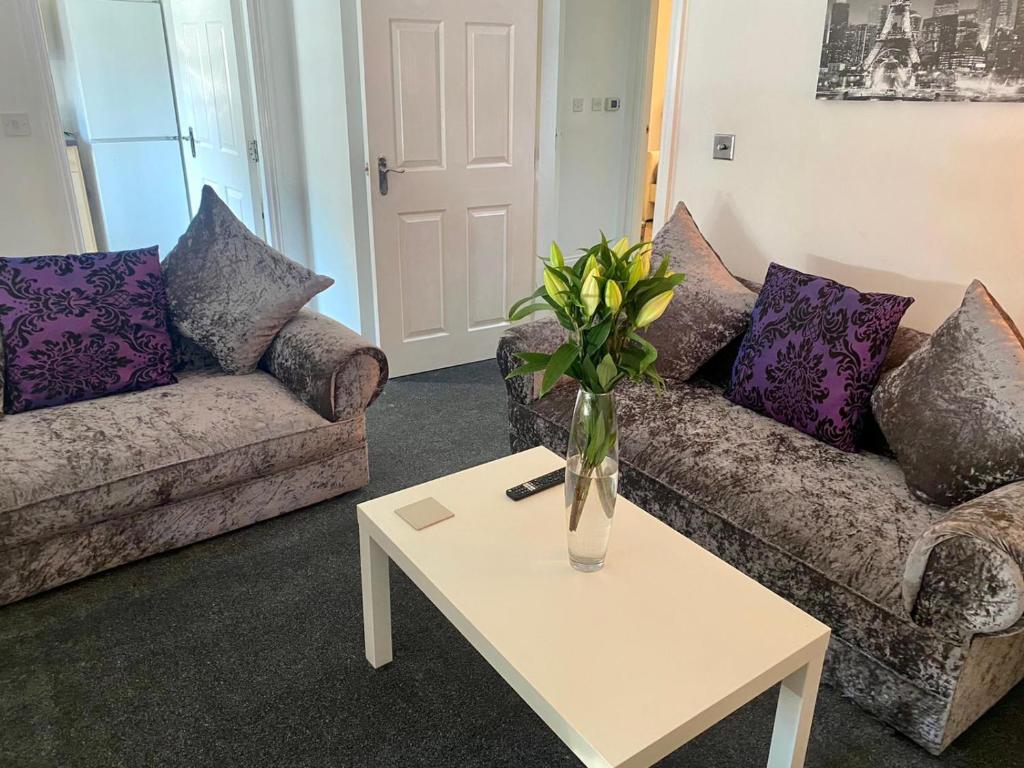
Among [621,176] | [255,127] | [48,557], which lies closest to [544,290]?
[48,557]

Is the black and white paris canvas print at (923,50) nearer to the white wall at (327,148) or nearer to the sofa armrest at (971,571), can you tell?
the sofa armrest at (971,571)

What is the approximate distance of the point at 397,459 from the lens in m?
2.94

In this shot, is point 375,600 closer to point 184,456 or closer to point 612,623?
point 612,623

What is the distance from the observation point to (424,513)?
1.73 m

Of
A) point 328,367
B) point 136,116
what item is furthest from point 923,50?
point 136,116

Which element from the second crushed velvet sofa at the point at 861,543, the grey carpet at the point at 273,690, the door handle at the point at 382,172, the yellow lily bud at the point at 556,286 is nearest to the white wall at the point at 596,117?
the door handle at the point at 382,172

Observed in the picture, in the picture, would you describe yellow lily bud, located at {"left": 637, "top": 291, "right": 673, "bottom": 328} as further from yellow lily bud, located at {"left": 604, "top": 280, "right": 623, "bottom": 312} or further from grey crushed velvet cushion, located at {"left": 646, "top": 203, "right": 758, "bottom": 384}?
grey crushed velvet cushion, located at {"left": 646, "top": 203, "right": 758, "bottom": 384}

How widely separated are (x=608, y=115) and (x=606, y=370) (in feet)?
13.8

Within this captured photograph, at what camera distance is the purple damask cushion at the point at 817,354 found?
211cm

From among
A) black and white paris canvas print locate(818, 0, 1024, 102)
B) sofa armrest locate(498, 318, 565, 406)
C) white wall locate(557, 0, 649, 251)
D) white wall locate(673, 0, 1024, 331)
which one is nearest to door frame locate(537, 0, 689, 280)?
white wall locate(673, 0, 1024, 331)

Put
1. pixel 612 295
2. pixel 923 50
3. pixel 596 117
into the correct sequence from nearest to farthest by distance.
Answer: pixel 612 295, pixel 923 50, pixel 596 117

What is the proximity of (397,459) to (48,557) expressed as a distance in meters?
1.20

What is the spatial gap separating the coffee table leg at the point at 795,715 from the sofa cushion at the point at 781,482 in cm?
34

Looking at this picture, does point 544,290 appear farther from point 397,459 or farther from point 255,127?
point 255,127
